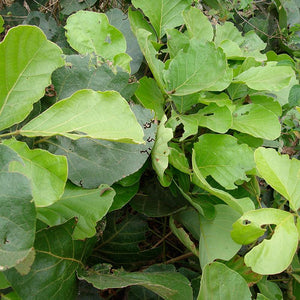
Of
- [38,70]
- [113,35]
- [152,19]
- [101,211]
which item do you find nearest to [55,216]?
[101,211]

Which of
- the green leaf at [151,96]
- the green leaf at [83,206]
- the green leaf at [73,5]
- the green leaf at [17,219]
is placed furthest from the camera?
the green leaf at [73,5]

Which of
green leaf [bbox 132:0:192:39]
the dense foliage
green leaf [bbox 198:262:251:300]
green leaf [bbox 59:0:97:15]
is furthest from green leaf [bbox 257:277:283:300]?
green leaf [bbox 59:0:97:15]

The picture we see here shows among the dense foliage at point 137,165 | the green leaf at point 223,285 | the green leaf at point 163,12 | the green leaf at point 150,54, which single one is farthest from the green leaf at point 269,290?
the green leaf at point 163,12

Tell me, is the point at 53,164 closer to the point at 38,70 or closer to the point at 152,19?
the point at 38,70

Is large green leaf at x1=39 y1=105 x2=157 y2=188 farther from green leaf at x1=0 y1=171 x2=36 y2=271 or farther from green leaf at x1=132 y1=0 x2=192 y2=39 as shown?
green leaf at x1=132 y1=0 x2=192 y2=39

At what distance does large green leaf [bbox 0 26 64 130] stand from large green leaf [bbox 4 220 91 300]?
0.14 meters

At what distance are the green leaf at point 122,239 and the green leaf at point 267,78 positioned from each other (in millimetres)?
287

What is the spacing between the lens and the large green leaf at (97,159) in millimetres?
454

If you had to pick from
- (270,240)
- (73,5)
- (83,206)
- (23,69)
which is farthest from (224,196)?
(73,5)

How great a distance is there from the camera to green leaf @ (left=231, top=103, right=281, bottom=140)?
561mm

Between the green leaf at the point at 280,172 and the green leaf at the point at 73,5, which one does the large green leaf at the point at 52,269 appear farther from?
the green leaf at the point at 73,5

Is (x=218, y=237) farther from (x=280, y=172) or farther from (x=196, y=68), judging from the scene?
(x=196, y=68)

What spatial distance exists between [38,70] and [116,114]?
104mm

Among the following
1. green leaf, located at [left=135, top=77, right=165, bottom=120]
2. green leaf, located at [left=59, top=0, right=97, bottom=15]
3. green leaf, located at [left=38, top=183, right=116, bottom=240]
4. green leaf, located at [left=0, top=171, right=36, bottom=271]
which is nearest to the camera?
green leaf, located at [left=0, top=171, right=36, bottom=271]
